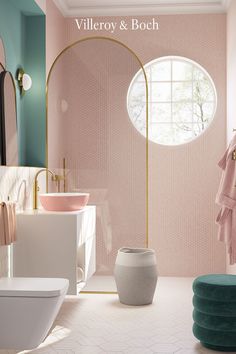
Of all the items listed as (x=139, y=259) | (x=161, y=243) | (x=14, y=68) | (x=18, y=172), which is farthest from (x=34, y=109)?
(x=161, y=243)

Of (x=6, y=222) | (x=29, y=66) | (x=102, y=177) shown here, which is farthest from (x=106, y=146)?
(x=6, y=222)

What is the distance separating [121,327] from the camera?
11.8 feet

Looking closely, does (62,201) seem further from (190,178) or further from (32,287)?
(190,178)

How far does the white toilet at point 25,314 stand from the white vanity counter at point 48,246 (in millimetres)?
982

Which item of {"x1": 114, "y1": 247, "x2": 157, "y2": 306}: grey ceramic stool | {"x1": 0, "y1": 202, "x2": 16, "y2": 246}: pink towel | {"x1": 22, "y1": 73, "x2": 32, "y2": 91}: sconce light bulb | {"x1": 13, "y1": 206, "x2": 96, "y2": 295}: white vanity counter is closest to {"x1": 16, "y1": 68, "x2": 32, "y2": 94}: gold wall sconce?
{"x1": 22, "y1": 73, "x2": 32, "y2": 91}: sconce light bulb

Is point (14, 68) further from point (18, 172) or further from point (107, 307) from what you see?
point (107, 307)

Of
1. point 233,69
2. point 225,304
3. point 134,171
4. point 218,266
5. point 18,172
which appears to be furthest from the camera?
point 218,266

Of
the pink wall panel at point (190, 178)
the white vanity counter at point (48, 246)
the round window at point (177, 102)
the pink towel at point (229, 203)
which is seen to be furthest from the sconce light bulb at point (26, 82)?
the round window at point (177, 102)

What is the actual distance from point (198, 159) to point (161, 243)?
93 cm

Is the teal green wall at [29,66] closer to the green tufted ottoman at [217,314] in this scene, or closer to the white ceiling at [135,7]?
the white ceiling at [135,7]

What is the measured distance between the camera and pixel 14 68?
4.07 metres

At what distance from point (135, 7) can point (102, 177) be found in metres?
2.01

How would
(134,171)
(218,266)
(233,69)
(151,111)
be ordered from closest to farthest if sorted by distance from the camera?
1. (134,171)
2. (233,69)
3. (218,266)
4. (151,111)

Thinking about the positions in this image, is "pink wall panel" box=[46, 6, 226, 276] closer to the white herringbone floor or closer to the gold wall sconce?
the white herringbone floor
